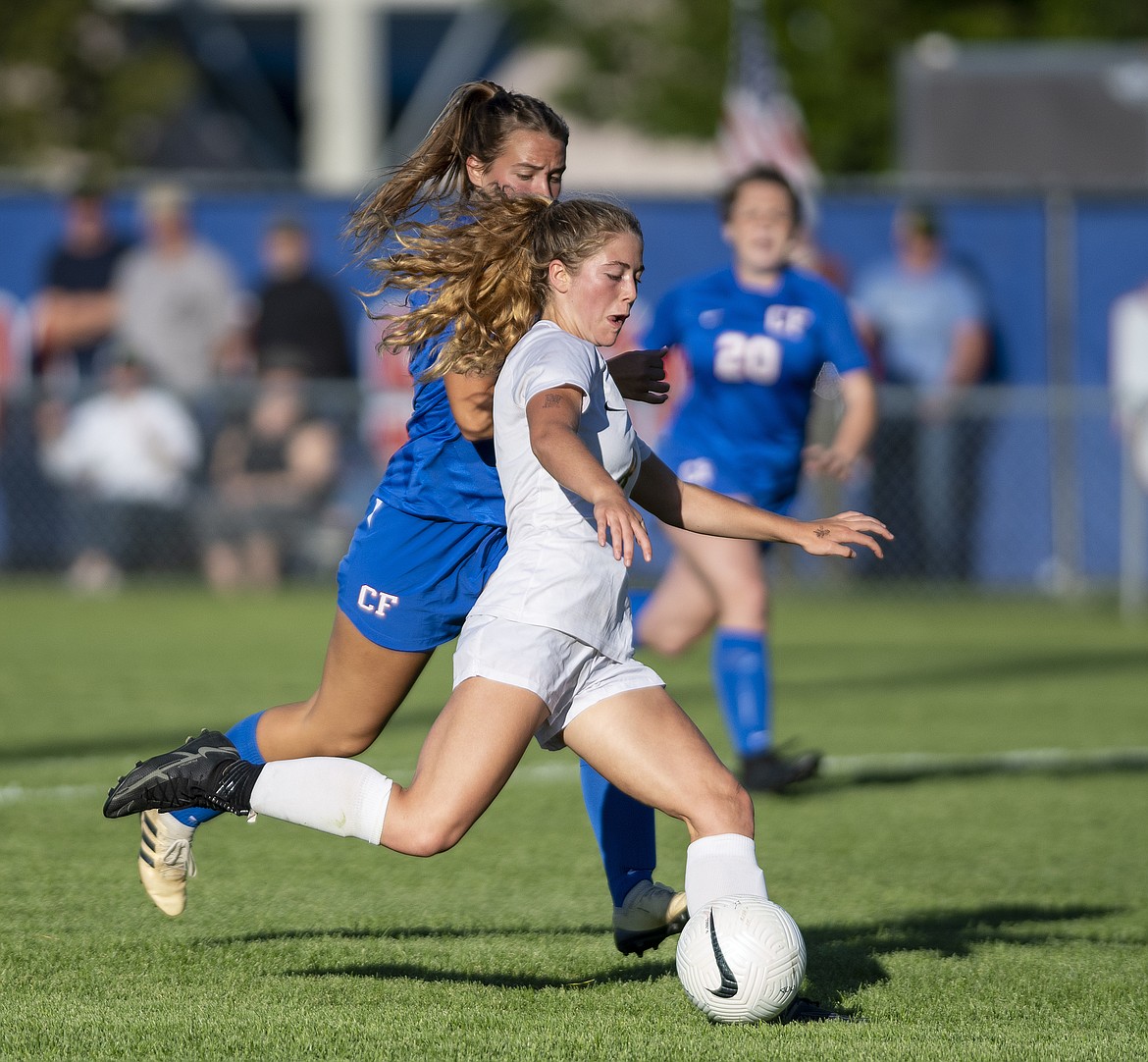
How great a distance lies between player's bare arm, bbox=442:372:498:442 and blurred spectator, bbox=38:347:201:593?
10.9 metres

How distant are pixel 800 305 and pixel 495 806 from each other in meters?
2.28

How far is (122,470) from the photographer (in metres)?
14.7

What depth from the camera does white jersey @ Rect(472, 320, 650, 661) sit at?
12.2 feet

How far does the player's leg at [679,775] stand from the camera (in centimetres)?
378

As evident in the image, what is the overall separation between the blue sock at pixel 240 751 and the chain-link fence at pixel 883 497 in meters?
10.1

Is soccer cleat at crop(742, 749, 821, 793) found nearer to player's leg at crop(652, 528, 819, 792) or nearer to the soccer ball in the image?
player's leg at crop(652, 528, 819, 792)

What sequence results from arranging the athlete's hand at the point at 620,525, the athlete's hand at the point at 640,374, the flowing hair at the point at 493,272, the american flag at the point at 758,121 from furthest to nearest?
1. the american flag at the point at 758,121
2. the athlete's hand at the point at 640,374
3. the flowing hair at the point at 493,272
4. the athlete's hand at the point at 620,525

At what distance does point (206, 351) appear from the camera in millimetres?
15148

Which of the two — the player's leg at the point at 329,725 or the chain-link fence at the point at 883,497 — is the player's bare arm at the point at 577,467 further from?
the chain-link fence at the point at 883,497

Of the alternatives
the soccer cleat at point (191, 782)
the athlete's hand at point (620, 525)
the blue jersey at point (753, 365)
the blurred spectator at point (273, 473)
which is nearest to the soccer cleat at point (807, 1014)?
the athlete's hand at point (620, 525)

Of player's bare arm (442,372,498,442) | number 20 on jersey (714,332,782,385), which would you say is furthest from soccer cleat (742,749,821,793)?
player's bare arm (442,372,498,442)

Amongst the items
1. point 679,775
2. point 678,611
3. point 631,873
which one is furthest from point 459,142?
point 678,611

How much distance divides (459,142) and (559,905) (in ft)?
6.70

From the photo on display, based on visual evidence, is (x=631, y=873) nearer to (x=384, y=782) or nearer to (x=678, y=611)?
(x=384, y=782)
